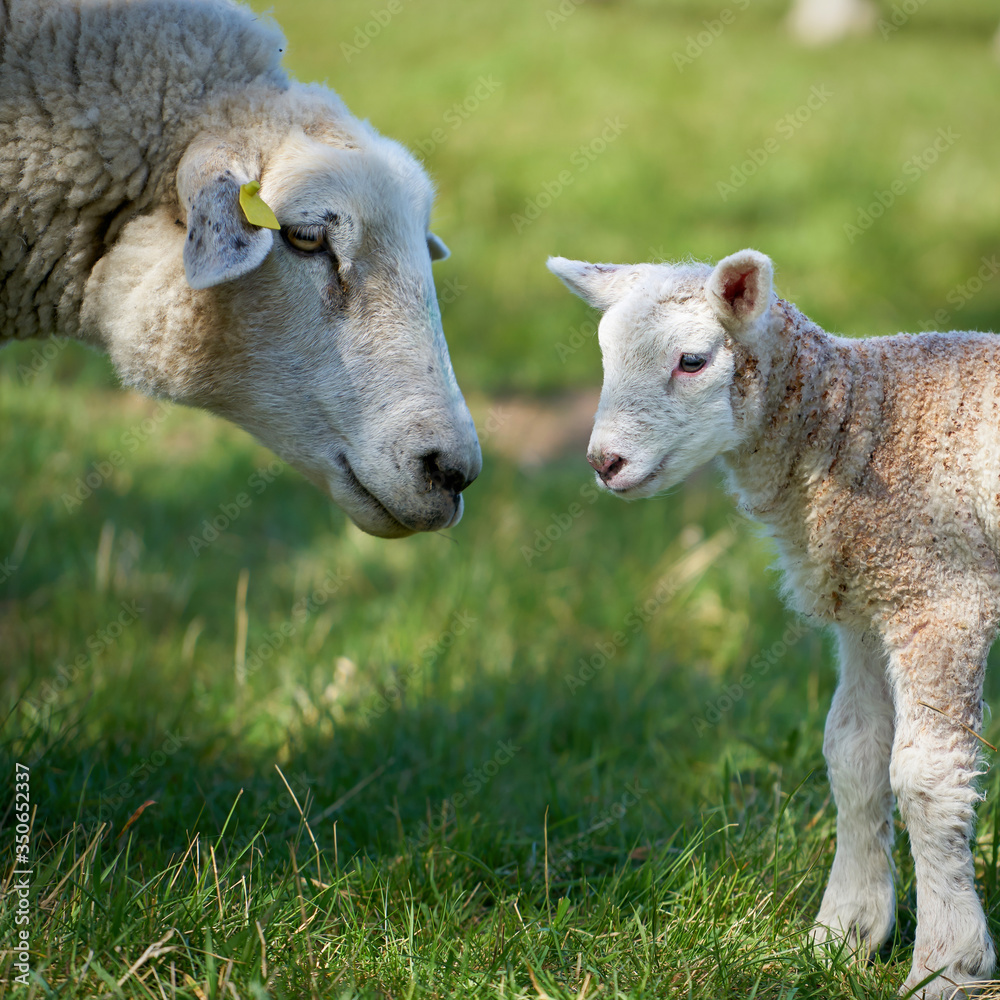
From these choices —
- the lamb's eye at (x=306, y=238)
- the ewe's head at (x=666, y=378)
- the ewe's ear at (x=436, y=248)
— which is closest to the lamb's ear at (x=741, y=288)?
the ewe's head at (x=666, y=378)

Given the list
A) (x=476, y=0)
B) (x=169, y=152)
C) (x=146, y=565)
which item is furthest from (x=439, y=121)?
(x=169, y=152)

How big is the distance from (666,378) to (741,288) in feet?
0.80

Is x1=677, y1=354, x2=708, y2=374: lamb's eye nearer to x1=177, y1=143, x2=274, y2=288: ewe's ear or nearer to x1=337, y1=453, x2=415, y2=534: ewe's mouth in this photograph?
x1=337, y1=453, x2=415, y2=534: ewe's mouth

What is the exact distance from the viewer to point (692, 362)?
237 centimetres

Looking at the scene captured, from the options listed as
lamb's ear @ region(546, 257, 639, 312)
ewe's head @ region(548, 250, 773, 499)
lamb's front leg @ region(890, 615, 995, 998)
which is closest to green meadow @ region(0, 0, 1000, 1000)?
lamb's front leg @ region(890, 615, 995, 998)

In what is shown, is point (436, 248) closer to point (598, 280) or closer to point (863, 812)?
point (598, 280)

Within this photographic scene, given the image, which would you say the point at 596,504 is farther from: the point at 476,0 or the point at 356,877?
the point at 476,0

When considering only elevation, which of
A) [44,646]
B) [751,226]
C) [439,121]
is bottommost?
[44,646]

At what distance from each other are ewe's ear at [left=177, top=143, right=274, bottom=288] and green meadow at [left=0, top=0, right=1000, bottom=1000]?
0.87 m

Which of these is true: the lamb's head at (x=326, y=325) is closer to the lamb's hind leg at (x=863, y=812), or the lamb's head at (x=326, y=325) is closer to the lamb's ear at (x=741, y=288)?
the lamb's ear at (x=741, y=288)

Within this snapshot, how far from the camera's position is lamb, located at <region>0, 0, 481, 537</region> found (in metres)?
2.64

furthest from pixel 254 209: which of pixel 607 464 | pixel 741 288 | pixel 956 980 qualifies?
pixel 956 980

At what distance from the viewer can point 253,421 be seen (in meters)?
2.88

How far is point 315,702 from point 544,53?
11.2 meters
